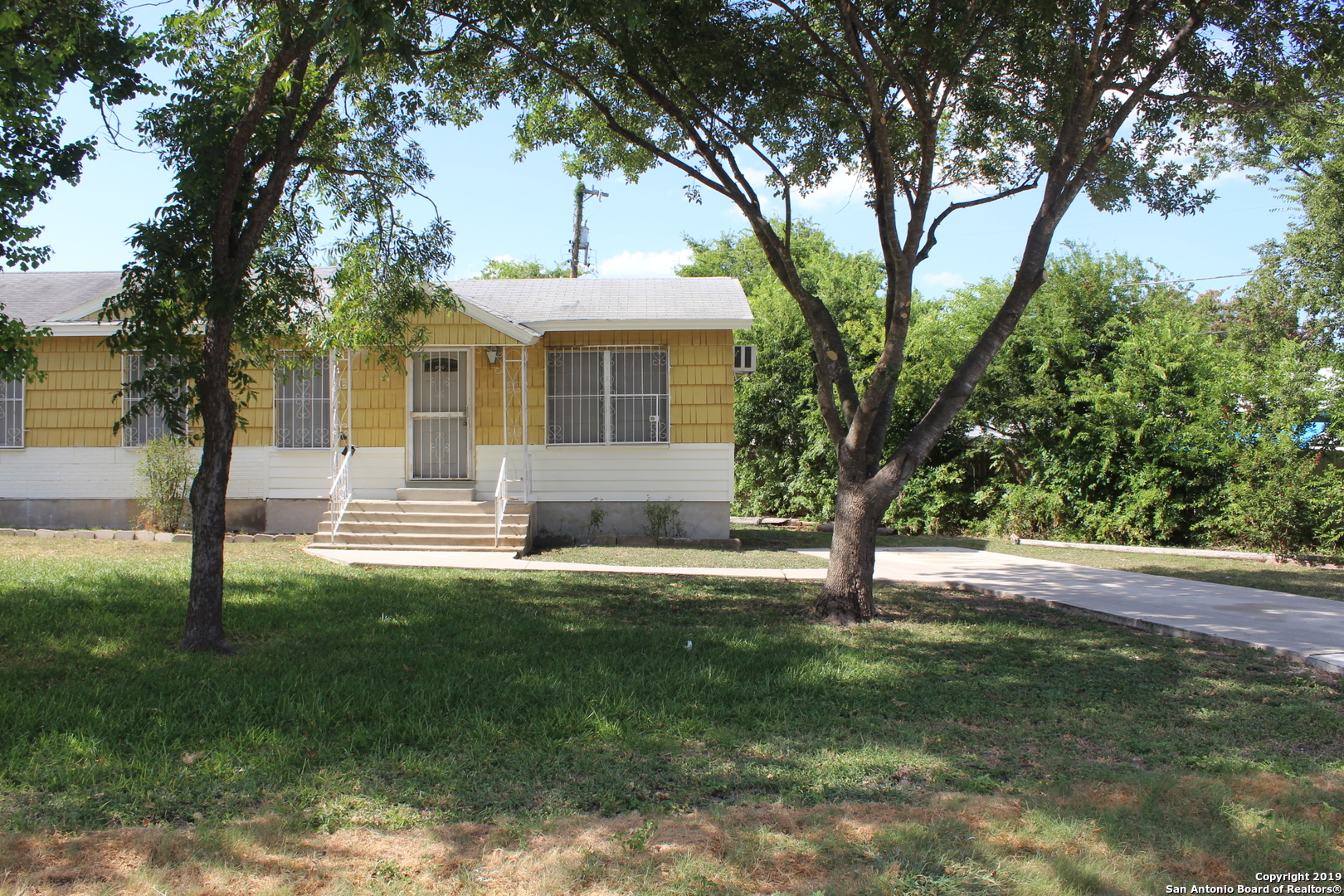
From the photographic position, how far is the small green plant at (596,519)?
13797 millimetres

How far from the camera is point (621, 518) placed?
1385cm

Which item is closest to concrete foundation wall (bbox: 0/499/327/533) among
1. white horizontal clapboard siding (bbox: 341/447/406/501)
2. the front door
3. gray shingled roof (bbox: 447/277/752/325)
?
white horizontal clapboard siding (bbox: 341/447/406/501)

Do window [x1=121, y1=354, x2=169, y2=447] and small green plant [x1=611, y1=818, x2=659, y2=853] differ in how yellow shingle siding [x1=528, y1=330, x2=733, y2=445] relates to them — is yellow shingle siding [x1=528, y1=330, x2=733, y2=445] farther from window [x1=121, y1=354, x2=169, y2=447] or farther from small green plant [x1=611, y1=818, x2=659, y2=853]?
small green plant [x1=611, y1=818, x2=659, y2=853]

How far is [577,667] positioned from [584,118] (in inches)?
239

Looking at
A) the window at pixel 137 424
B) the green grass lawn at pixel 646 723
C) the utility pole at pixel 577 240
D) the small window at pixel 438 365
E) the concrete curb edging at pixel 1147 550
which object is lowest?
the green grass lawn at pixel 646 723

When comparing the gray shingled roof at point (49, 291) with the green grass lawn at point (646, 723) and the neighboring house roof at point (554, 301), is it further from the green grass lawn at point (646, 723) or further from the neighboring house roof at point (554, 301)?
the green grass lawn at point (646, 723)

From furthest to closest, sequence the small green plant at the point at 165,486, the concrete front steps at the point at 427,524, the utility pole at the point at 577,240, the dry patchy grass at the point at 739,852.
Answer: the utility pole at the point at 577,240 < the small green plant at the point at 165,486 < the concrete front steps at the point at 427,524 < the dry patchy grass at the point at 739,852

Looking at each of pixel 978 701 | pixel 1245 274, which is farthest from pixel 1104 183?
pixel 1245 274

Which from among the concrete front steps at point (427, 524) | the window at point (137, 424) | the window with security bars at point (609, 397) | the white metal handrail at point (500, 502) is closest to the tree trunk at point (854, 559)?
the concrete front steps at point (427, 524)

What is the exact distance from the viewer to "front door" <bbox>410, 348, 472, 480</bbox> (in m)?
13.9

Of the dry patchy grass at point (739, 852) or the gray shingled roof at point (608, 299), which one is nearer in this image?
the dry patchy grass at point (739, 852)

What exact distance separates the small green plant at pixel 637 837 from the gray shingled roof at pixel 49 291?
42.9 feet

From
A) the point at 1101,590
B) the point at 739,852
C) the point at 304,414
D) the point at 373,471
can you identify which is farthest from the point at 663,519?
the point at 739,852

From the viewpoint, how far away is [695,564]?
11.5 metres
